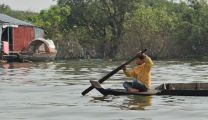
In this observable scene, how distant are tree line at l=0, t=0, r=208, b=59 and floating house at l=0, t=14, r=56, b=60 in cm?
490

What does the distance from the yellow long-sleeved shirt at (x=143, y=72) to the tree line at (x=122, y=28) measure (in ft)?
105

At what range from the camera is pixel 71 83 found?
19328 millimetres

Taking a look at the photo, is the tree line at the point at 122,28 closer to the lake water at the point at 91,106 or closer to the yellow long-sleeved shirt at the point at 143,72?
the lake water at the point at 91,106

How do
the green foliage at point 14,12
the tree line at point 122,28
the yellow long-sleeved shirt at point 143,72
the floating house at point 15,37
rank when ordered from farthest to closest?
the green foliage at point 14,12 < the tree line at point 122,28 < the floating house at point 15,37 < the yellow long-sleeved shirt at point 143,72

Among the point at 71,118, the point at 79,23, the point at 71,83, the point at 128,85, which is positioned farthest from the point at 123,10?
the point at 71,118

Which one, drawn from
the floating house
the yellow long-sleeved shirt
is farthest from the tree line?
the yellow long-sleeved shirt

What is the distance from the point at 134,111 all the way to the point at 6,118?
269cm

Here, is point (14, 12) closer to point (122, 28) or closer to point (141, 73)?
point (122, 28)

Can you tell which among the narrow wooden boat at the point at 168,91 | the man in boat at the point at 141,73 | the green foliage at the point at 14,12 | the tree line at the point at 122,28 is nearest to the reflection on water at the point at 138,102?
the narrow wooden boat at the point at 168,91

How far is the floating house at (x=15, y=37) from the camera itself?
38375 mm

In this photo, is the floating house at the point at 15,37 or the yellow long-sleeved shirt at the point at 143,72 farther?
the floating house at the point at 15,37

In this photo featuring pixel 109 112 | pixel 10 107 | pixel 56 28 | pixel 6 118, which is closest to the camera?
pixel 6 118

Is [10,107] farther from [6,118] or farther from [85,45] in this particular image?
[85,45]

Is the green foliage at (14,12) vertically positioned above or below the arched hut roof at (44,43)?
above
